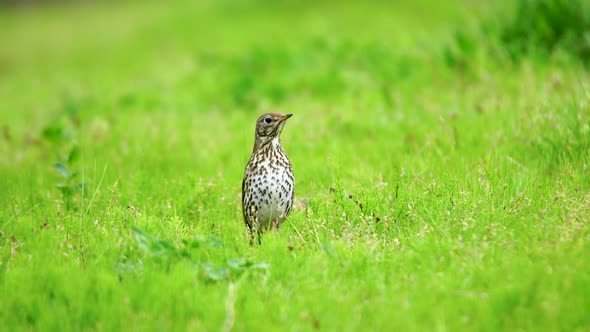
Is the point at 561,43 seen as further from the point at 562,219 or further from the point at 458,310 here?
the point at 458,310

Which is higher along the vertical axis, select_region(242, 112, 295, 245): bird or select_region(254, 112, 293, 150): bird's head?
select_region(254, 112, 293, 150): bird's head

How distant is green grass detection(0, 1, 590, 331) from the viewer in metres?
3.74

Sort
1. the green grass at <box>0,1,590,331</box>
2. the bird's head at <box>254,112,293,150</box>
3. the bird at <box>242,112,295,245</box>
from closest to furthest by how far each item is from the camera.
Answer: the green grass at <box>0,1,590,331</box>, the bird at <box>242,112,295,245</box>, the bird's head at <box>254,112,293,150</box>

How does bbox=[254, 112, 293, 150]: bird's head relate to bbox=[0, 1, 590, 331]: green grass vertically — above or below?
above

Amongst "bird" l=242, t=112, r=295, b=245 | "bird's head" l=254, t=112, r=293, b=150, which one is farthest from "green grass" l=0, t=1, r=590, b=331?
"bird's head" l=254, t=112, r=293, b=150

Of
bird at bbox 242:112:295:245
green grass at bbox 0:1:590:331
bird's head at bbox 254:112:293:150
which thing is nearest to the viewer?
green grass at bbox 0:1:590:331

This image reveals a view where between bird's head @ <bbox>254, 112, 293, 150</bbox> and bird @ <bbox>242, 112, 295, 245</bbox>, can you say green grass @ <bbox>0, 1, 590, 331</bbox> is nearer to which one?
bird @ <bbox>242, 112, 295, 245</bbox>

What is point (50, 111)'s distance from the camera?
35.9ft

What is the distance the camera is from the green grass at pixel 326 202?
3.74 m

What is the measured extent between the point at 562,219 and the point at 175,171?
12.3ft

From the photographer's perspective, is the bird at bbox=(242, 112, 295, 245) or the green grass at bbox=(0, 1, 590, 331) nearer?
the green grass at bbox=(0, 1, 590, 331)

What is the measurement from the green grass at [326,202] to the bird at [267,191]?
15 centimetres

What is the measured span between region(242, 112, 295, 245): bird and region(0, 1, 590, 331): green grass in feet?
0.49

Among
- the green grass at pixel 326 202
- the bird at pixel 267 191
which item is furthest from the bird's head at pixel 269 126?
the green grass at pixel 326 202
